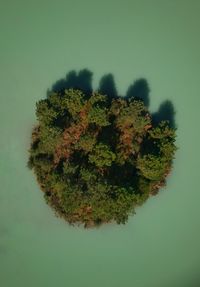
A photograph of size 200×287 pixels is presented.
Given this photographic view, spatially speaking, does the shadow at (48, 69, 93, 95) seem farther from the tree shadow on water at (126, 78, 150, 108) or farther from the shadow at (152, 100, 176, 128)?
the shadow at (152, 100, 176, 128)

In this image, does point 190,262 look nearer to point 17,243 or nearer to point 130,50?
point 17,243

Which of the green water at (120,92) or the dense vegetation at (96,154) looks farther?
the green water at (120,92)

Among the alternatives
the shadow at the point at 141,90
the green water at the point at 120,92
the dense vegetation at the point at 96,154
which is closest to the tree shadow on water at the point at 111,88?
the shadow at the point at 141,90

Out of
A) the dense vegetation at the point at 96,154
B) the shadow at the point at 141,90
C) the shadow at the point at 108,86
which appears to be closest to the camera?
the dense vegetation at the point at 96,154

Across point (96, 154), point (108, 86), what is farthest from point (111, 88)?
point (96, 154)

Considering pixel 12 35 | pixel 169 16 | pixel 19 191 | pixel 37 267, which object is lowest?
pixel 37 267

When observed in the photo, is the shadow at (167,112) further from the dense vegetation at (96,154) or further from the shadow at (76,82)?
the shadow at (76,82)

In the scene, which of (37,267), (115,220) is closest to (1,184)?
(37,267)
